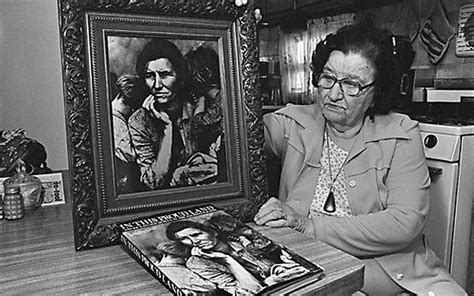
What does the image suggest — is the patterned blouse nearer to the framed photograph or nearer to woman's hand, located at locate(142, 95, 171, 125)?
the framed photograph

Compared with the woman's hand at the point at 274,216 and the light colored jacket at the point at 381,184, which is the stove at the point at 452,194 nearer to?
the light colored jacket at the point at 381,184

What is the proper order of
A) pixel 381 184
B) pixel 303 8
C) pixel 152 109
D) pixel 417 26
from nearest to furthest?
pixel 152 109, pixel 381 184, pixel 417 26, pixel 303 8

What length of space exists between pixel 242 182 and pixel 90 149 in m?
0.31

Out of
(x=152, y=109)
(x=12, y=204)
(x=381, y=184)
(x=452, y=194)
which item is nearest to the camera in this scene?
(x=152, y=109)

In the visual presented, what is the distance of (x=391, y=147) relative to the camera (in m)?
1.33

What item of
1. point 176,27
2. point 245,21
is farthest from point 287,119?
point 176,27

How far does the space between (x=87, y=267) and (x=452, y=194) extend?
1.52m

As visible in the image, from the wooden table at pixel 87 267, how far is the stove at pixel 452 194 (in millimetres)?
1161

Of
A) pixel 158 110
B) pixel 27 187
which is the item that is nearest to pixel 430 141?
pixel 158 110

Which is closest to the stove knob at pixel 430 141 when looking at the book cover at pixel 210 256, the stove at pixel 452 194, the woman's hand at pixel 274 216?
the stove at pixel 452 194

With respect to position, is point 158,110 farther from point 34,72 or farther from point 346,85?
point 34,72

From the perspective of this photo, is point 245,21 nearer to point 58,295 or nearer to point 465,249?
point 58,295

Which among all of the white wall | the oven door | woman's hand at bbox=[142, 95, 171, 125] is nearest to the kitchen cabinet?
the oven door

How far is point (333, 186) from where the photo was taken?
135cm
